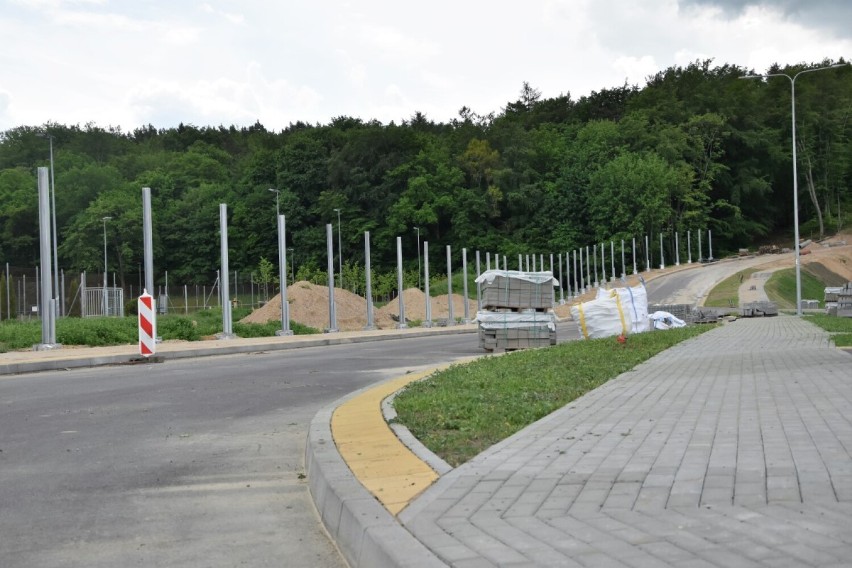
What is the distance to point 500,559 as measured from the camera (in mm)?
4547

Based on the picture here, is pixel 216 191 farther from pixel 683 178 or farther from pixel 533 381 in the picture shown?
pixel 533 381

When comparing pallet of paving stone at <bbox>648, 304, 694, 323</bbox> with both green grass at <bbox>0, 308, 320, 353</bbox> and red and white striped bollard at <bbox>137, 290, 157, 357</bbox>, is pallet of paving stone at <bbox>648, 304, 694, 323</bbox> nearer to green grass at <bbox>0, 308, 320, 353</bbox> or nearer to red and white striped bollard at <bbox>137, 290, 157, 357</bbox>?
green grass at <bbox>0, 308, 320, 353</bbox>

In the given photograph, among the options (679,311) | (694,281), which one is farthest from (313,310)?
(694,281)

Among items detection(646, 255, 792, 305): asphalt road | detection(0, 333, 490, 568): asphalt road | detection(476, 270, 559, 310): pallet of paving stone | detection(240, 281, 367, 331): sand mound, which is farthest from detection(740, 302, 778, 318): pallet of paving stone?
detection(0, 333, 490, 568): asphalt road

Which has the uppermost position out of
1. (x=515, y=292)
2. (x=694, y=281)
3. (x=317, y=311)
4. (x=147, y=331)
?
(x=694, y=281)

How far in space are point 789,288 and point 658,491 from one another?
266ft

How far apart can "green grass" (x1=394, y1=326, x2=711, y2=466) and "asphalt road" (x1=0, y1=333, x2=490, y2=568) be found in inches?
48.4

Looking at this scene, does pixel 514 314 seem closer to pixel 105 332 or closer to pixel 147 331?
pixel 147 331

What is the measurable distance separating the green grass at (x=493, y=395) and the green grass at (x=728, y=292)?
191 feet

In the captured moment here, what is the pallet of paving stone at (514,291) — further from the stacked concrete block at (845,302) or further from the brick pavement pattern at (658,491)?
the brick pavement pattern at (658,491)

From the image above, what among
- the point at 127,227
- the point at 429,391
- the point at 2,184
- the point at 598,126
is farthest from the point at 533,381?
the point at 598,126

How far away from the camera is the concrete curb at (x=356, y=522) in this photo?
4809 millimetres

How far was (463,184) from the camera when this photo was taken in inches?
4798

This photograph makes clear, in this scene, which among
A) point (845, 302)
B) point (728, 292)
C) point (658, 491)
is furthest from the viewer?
point (728, 292)
